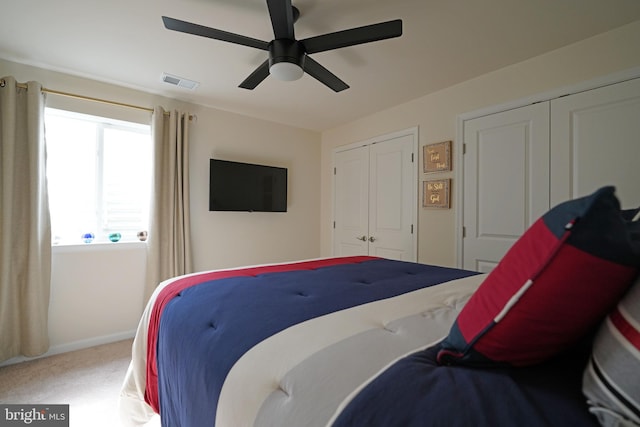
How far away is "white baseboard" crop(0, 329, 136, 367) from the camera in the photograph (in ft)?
7.78

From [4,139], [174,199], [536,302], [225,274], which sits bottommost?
[225,274]

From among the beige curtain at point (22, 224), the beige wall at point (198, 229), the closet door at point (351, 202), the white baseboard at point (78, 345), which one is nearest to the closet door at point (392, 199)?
the closet door at point (351, 202)

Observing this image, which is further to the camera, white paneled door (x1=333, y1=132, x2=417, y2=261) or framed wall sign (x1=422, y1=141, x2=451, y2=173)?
white paneled door (x1=333, y1=132, x2=417, y2=261)

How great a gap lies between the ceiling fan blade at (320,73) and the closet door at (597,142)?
176 cm

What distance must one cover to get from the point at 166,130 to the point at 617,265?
3520mm

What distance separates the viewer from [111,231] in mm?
2965

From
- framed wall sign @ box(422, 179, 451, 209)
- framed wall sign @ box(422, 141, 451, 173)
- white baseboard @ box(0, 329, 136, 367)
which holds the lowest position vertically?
white baseboard @ box(0, 329, 136, 367)

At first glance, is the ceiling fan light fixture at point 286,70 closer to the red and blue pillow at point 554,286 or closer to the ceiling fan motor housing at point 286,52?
the ceiling fan motor housing at point 286,52

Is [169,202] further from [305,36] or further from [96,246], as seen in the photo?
[305,36]

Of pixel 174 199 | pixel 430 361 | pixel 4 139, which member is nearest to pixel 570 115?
pixel 430 361

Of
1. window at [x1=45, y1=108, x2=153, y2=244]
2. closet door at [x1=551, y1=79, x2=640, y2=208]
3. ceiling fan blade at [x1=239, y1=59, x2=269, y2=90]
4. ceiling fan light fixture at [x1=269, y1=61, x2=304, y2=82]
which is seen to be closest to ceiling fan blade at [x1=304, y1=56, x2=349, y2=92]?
ceiling fan light fixture at [x1=269, y1=61, x2=304, y2=82]

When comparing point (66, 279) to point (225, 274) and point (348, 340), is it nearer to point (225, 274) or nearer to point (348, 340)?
point (225, 274)

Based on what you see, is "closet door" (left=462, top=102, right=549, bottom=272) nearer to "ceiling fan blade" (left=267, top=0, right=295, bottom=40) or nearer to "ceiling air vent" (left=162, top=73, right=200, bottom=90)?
"ceiling fan blade" (left=267, top=0, right=295, bottom=40)

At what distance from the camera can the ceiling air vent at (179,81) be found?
2.69 m
